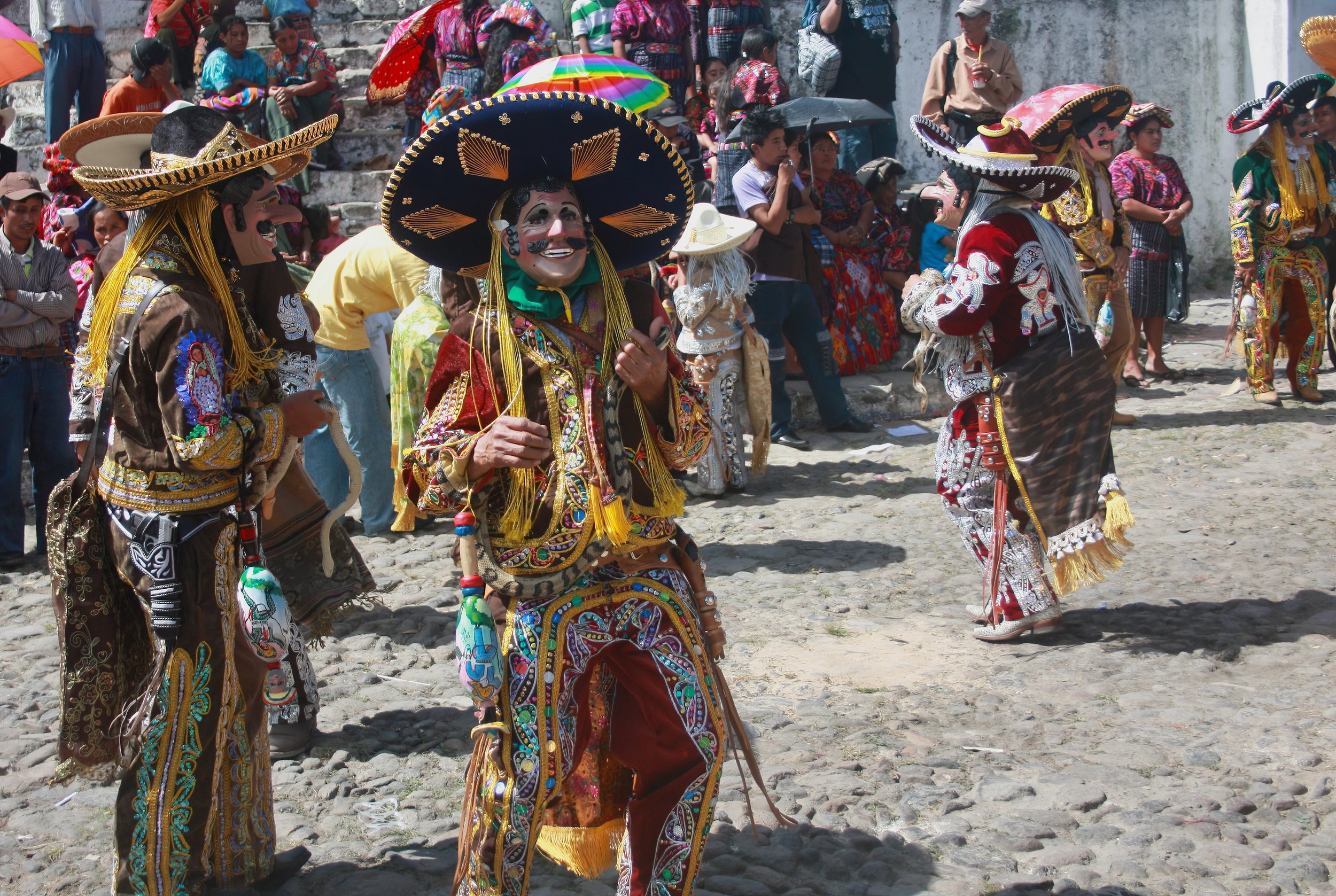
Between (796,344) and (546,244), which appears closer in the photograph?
(546,244)

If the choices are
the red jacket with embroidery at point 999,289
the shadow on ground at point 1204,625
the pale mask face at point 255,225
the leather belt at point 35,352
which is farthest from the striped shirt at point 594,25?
the pale mask face at point 255,225

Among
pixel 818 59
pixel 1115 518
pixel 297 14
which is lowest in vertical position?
pixel 1115 518

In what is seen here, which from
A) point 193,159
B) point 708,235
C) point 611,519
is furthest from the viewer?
point 708,235

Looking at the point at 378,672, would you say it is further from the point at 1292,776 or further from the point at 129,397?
the point at 1292,776

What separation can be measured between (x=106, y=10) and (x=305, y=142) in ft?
40.0

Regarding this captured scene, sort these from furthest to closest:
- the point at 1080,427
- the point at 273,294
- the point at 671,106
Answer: the point at 671,106
the point at 1080,427
the point at 273,294

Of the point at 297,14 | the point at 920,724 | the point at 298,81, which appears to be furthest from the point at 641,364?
the point at 297,14

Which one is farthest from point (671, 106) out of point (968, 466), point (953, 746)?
point (953, 746)

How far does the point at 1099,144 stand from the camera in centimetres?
861

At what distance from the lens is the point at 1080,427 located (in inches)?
218

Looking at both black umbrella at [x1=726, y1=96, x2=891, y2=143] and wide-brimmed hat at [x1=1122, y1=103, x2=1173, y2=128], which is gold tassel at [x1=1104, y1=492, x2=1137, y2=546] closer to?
black umbrella at [x1=726, y1=96, x2=891, y2=143]

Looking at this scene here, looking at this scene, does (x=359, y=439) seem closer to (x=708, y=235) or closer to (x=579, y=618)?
(x=708, y=235)

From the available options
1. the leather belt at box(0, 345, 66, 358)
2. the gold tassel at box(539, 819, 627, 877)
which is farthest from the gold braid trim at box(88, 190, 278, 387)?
the leather belt at box(0, 345, 66, 358)

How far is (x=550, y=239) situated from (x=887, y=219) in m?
9.15
